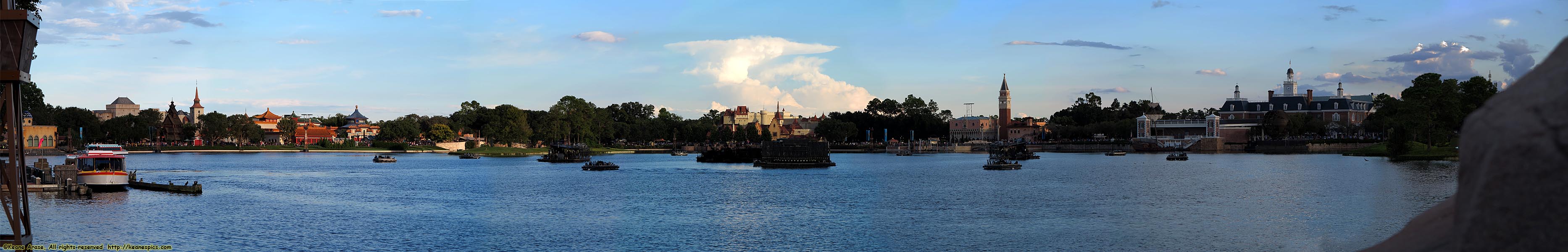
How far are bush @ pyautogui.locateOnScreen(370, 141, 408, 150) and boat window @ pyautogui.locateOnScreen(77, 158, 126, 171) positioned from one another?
127m

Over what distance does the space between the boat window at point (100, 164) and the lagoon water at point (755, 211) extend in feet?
5.51

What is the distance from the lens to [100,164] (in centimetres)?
5053

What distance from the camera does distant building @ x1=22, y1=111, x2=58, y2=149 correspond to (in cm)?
12862

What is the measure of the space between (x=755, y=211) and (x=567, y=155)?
79.8 metres

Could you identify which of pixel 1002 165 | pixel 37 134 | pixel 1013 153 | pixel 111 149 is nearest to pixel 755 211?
pixel 111 149

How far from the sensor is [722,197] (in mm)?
52875

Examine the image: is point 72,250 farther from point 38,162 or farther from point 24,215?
point 38,162

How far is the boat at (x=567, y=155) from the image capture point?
118125mm

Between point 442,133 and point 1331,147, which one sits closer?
point 1331,147

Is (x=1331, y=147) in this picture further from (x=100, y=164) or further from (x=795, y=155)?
(x=100, y=164)

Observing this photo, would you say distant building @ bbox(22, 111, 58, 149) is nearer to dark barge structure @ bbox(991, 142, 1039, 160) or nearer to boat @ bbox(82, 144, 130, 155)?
boat @ bbox(82, 144, 130, 155)

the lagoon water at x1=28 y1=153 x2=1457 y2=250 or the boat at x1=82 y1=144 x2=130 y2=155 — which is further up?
the boat at x1=82 y1=144 x2=130 y2=155


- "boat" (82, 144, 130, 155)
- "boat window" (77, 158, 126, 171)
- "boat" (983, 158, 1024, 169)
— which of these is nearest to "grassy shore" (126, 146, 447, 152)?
"boat" (983, 158, 1024, 169)

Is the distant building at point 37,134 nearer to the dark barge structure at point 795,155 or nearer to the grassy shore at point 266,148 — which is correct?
the grassy shore at point 266,148
